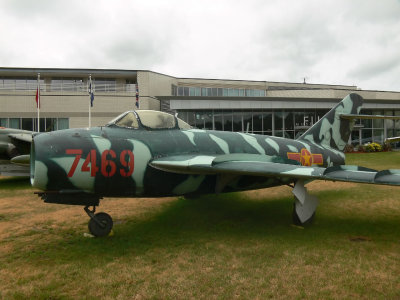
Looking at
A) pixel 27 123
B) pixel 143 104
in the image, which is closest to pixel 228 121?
pixel 143 104

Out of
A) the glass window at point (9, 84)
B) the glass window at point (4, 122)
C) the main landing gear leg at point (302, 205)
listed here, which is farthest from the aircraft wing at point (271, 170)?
the glass window at point (9, 84)

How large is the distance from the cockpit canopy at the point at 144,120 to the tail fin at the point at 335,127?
17.1ft

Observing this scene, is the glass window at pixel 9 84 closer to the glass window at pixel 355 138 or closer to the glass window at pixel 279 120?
the glass window at pixel 279 120

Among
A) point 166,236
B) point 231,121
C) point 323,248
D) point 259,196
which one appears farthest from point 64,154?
point 231,121

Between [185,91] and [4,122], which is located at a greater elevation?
[185,91]

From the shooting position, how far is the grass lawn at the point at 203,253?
11.8ft

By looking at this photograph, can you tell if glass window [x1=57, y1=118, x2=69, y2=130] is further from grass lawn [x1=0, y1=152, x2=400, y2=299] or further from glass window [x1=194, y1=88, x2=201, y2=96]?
grass lawn [x1=0, y1=152, x2=400, y2=299]

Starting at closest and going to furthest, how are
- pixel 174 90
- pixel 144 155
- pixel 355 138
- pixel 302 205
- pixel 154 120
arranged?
pixel 144 155 → pixel 302 205 → pixel 154 120 → pixel 355 138 → pixel 174 90

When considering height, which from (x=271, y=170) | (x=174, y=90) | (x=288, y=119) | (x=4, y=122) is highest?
(x=174, y=90)

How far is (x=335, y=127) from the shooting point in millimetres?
9719

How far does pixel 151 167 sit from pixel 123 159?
0.59 metres

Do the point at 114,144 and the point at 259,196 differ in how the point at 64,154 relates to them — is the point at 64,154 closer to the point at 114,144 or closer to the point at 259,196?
the point at 114,144

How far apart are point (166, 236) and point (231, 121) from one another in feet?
80.3

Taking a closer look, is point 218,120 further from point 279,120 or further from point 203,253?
point 203,253
